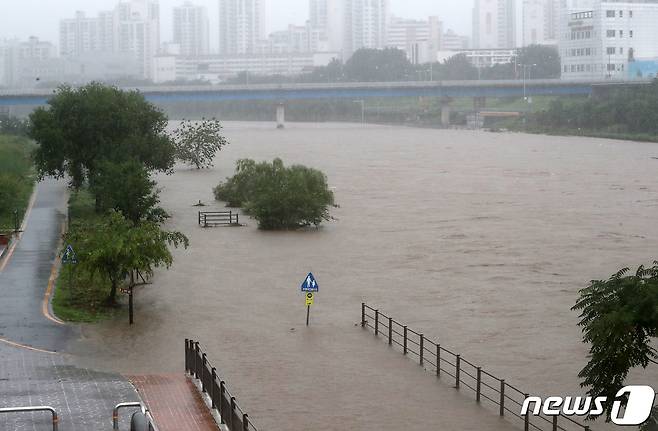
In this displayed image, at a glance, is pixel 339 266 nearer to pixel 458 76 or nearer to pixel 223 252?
pixel 223 252

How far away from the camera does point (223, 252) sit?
27.3m

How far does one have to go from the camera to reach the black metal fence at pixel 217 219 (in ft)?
107

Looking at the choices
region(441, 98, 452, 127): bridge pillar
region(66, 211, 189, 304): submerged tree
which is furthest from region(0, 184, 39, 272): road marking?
region(441, 98, 452, 127): bridge pillar

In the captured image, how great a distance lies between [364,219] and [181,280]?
38.5 ft

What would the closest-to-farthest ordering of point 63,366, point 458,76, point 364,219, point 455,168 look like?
point 63,366 < point 364,219 < point 455,168 < point 458,76

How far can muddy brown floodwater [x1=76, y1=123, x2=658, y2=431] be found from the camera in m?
14.9

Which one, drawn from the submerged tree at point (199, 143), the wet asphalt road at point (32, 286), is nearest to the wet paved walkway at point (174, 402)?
the wet asphalt road at point (32, 286)

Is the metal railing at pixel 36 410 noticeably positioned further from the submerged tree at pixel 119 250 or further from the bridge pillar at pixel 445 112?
the bridge pillar at pixel 445 112

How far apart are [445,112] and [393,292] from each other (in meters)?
73.5

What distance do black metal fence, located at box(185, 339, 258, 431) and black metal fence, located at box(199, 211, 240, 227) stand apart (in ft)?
58.1

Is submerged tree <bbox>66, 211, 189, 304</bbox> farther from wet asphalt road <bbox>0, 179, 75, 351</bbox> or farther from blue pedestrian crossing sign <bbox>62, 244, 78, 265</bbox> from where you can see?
wet asphalt road <bbox>0, 179, 75, 351</bbox>

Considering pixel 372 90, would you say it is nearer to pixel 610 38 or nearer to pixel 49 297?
pixel 610 38

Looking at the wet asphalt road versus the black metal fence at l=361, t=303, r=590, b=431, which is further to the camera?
the wet asphalt road

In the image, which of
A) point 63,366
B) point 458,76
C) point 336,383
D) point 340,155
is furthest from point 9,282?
point 458,76
